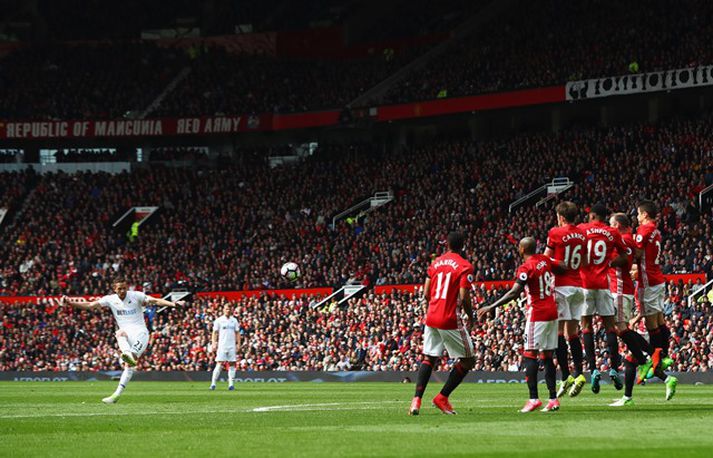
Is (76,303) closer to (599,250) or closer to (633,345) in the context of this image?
(599,250)

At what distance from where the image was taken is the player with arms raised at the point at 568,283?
1866cm

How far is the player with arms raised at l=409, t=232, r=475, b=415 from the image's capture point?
1728cm

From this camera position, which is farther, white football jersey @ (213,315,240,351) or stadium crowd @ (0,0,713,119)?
stadium crowd @ (0,0,713,119)

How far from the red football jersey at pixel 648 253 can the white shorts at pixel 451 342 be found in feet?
11.1

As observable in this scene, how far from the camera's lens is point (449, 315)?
1739 cm

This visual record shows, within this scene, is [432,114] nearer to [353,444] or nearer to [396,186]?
[396,186]

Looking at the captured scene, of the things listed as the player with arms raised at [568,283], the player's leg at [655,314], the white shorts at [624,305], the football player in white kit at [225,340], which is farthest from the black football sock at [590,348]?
the football player in white kit at [225,340]

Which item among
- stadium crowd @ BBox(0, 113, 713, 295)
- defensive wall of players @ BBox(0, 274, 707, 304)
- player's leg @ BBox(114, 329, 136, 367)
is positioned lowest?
player's leg @ BBox(114, 329, 136, 367)

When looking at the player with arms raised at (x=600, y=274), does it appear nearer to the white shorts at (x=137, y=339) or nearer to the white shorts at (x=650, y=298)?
the white shorts at (x=650, y=298)

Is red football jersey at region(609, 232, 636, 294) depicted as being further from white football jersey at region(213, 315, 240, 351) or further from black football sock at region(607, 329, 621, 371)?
white football jersey at region(213, 315, 240, 351)

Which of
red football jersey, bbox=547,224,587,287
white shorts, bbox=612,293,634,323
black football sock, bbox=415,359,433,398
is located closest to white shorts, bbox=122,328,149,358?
black football sock, bbox=415,359,433,398

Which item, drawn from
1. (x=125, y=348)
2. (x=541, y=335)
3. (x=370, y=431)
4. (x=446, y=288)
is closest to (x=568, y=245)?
(x=541, y=335)

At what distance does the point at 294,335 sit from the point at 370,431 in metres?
34.0

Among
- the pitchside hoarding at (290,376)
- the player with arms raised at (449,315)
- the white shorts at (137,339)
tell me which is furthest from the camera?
the pitchside hoarding at (290,376)
